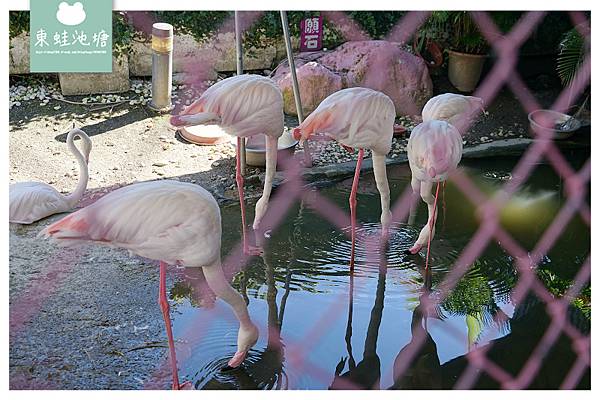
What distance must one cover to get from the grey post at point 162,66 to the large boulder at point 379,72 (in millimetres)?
558

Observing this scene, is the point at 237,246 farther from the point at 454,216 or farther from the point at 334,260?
the point at 454,216

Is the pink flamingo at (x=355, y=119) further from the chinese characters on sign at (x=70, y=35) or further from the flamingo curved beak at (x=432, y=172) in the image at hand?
the chinese characters on sign at (x=70, y=35)

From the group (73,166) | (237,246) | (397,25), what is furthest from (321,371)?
(397,25)

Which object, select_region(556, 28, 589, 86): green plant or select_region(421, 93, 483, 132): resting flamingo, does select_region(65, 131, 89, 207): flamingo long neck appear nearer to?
select_region(421, 93, 483, 132): resting flamingo

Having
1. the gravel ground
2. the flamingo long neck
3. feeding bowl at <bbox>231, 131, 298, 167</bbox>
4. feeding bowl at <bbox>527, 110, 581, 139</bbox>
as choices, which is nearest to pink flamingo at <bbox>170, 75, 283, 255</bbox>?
the flamingo long neck

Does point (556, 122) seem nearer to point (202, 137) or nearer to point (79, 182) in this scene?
point (202, 137)

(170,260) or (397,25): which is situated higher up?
(397,25)

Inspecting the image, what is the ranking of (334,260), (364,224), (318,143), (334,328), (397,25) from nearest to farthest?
1. (334,328)
2. (334,260)
3. (364,224)
4. (318,143)
5. (397,25)

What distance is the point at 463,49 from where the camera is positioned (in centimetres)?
410

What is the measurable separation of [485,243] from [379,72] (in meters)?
1.40

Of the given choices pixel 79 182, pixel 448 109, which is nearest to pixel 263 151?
pixel 448 109

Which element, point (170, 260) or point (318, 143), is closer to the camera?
point (170, 260)

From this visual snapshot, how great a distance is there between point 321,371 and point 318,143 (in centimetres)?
157
